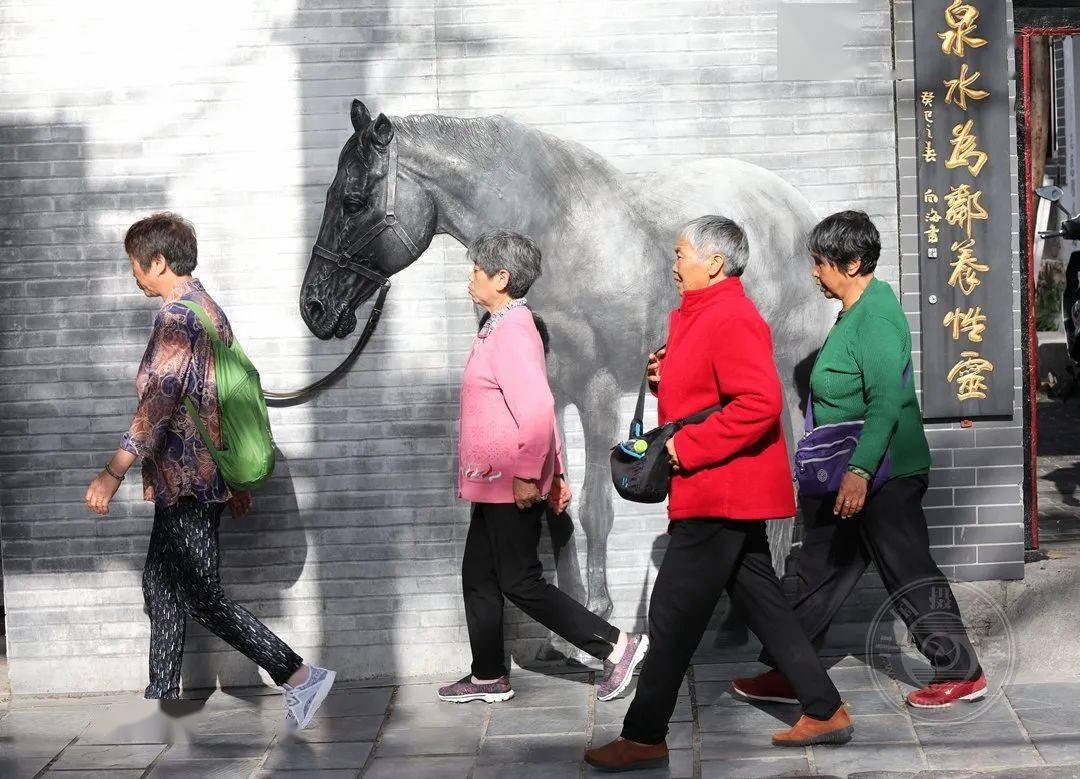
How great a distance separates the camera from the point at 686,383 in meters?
4.47

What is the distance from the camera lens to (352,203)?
5.59 m

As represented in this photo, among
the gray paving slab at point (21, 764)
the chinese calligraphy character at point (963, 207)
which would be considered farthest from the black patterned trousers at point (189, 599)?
the chinese calligraphy character at point (963, 207)

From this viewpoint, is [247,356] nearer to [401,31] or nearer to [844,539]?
[401,31]

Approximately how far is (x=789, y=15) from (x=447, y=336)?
1921 millimetres

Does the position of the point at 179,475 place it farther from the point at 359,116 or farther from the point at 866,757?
the point at 866,757

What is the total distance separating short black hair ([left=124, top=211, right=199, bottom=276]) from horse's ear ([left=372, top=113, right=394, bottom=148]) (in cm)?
87

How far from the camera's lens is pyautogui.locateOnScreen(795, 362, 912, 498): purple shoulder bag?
4887mm

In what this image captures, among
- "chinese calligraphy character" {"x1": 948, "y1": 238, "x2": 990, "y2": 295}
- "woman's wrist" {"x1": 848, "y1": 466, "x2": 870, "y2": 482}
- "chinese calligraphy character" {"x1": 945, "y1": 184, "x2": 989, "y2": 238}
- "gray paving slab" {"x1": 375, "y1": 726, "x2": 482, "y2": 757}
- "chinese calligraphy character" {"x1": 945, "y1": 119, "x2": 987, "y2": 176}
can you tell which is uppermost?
"chinese calligraphy character" {"x1": 945, "y1": 119, "x2": 987, "y2": 176}

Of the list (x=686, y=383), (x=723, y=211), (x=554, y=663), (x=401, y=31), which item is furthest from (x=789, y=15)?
(x=554, y=663)

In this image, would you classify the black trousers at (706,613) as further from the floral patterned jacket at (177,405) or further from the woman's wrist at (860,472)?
the floral patterned jacket at (177,405)

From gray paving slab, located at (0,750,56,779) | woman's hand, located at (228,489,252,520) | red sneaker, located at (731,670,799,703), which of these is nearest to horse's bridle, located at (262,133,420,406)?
woman's hand, located at (228,489,252,520)

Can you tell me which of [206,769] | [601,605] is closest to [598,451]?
[601,605]

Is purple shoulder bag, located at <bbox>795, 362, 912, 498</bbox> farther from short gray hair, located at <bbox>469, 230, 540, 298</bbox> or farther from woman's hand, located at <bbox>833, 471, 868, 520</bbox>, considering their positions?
short gray hair, located at <bbox>469, 230, 540, 298</bbox>

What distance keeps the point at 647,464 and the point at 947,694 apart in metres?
1.50
